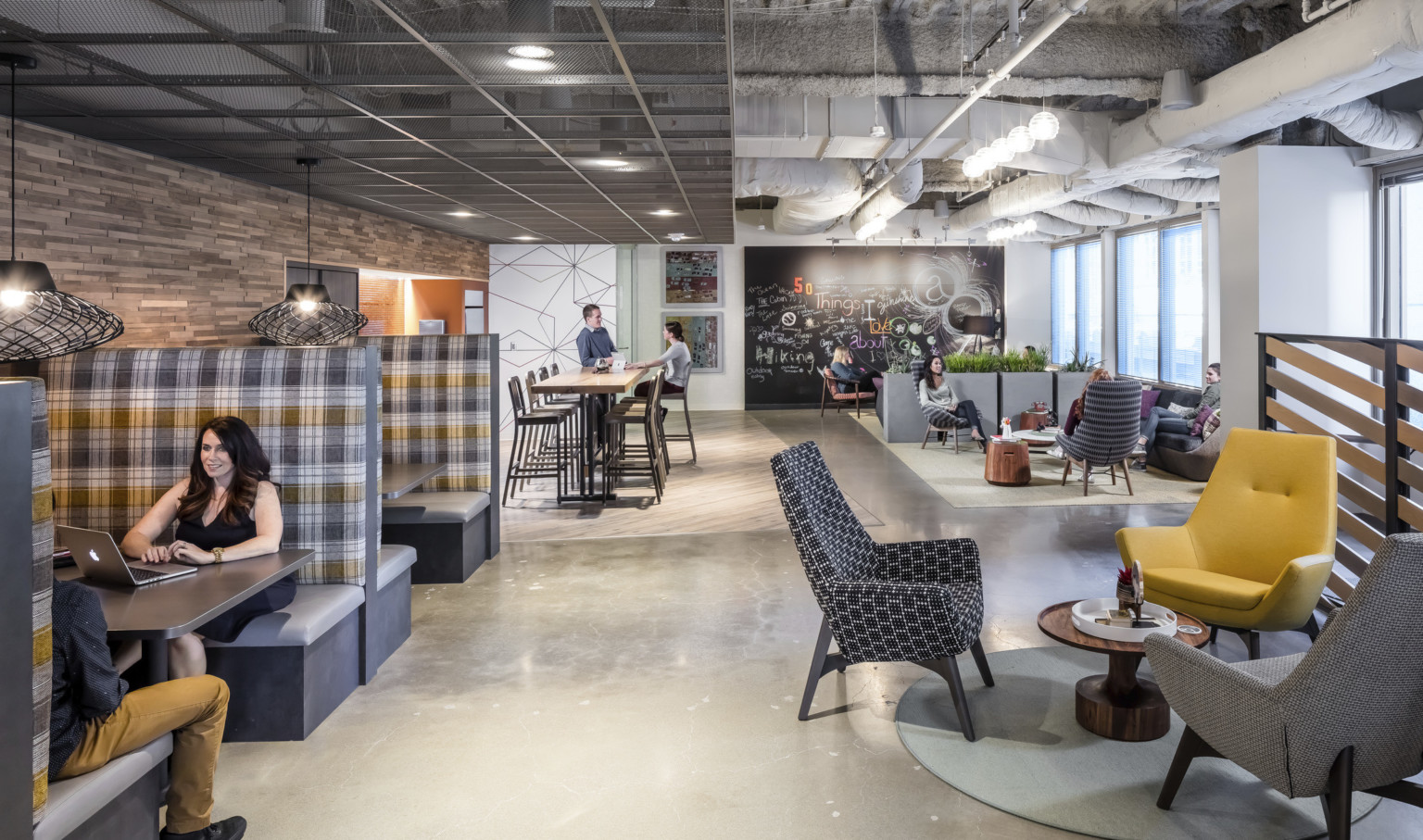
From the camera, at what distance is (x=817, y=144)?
7422mm

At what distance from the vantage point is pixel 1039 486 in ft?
28.3

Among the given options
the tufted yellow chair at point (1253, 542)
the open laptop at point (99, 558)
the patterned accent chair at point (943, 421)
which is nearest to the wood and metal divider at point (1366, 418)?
the tufted yellow chair at point (1253, 542)

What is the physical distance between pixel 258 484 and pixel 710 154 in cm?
393

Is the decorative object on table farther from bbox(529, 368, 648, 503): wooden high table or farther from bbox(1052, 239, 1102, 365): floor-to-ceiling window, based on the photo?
bbox(529, 368, 648, 503): wooden high table

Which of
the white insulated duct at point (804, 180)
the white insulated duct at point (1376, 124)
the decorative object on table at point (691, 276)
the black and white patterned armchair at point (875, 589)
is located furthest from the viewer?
the decorative object on table at point (691, 276)

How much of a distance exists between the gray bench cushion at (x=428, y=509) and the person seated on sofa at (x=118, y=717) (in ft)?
8.84

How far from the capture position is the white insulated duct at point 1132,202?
1039cm

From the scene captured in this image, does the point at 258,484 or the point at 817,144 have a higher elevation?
the point at 817,144

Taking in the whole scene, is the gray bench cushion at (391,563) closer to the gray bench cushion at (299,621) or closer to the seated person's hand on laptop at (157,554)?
the gray bench cushion at (299,621)

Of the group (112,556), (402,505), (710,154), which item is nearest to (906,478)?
(710,154)

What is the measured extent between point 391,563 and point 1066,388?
9203 mm

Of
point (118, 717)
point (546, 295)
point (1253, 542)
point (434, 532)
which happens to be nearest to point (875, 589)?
point (1253, 542)

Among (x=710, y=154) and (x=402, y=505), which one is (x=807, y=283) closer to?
(x=710, y=154)

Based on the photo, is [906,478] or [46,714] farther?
[906,478]
